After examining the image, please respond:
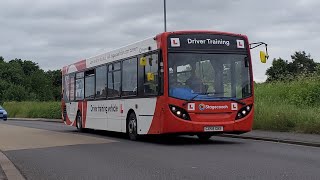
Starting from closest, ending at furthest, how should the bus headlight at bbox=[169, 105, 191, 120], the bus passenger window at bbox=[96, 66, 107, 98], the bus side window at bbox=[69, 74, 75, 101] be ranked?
the bus headlight at bbox=[169, 105, 191, 120] → the bus passenger window at bbox=[96, 66, 107, 98] → the bus side window at bbox=[69, 74, 75, 101]

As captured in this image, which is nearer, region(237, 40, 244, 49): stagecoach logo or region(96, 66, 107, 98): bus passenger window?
region(237, 40, 244, 49): stagecoach logo

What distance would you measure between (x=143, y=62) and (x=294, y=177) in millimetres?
7589

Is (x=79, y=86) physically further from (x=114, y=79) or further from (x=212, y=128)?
(x=212, y=128)

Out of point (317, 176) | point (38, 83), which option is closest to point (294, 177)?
point (317, 176)

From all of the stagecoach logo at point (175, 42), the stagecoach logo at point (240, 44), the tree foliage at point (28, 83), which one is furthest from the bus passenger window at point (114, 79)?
the tree foliage at point (28, 83)

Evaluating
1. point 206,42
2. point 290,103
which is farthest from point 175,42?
point 290,103

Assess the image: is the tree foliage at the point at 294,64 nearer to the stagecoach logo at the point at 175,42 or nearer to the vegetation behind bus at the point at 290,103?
the vegetation behind bus at the point at 290,103

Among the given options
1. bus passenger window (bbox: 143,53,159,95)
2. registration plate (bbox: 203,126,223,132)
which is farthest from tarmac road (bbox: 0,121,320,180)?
bus passenger window (bbox: 143,53,159,95)

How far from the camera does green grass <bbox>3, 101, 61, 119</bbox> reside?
50.3 metres

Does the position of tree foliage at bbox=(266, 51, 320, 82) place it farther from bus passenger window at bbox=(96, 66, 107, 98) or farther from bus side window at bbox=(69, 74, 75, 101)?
bus passenger window at bbox=(96, 66, 107, 98)

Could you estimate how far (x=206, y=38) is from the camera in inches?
598

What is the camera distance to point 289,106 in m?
21.9

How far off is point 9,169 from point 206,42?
22.7 feet

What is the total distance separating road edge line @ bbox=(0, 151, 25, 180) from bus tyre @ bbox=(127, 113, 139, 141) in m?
4.74
